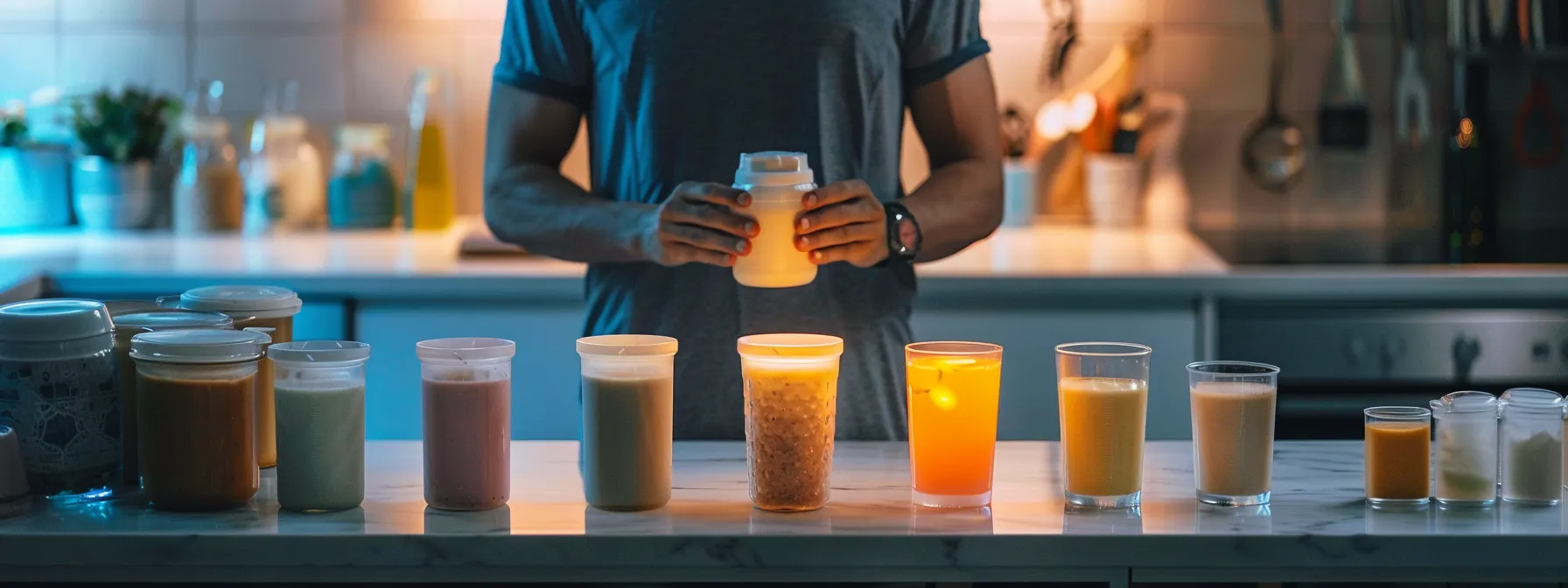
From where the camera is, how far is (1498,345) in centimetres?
249

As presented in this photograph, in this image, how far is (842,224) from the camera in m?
1.34

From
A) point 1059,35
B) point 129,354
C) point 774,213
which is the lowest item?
point 129,354

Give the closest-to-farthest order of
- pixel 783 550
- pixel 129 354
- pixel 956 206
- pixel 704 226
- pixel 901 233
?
pixel 783 550, pixel 129 354, pixel 704 226, pixel 901 233, pixel 956 206

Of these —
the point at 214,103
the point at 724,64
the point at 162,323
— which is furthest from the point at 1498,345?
the point at 214,103

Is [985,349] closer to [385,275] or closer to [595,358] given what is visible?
[595,358]

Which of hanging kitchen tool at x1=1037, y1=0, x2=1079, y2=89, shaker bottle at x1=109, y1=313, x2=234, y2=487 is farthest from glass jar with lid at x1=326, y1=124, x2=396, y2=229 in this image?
shaker bottle at x1=109, y1=313, x2=234, y2=487

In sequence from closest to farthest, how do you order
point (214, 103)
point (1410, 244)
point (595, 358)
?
point (595, 358) → point (1410, 244) → point (214, 103)

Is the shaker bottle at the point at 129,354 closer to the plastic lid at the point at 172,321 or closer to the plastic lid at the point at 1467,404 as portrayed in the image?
the plastic lid at the point at 172,321

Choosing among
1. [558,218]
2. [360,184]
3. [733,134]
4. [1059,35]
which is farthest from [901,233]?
[360,184]

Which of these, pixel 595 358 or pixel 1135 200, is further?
pixel 1135 200

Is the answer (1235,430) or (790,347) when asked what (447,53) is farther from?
(1235,430)

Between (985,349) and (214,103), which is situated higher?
(214,103)

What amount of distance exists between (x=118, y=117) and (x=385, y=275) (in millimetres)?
846

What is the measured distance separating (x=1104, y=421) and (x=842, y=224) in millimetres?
317
